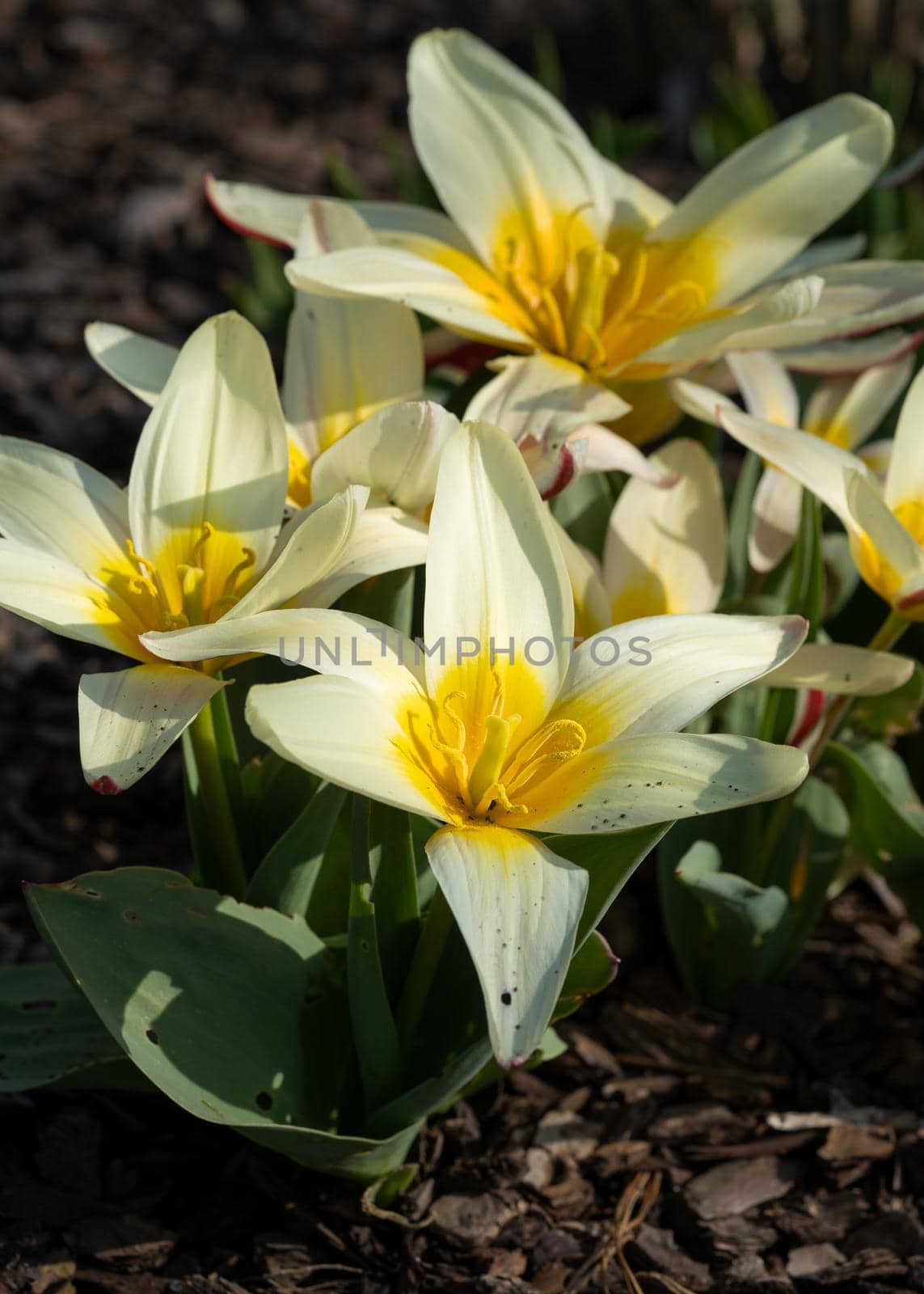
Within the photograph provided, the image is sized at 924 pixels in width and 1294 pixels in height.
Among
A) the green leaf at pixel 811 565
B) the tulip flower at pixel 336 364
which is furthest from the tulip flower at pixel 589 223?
the green leaf at pixel 811 565

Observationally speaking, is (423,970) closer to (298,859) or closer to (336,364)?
(298,859)

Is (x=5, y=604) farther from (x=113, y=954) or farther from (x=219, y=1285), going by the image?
(x=219, y=1285)

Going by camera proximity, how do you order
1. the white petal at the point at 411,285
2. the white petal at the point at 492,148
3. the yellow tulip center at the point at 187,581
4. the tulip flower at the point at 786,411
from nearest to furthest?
the yellow tulip center at the point at 187,581 < the white petal at the point at 411,285 < the tulip flower at the point at 786,411 < the white petal at the point at 492,148

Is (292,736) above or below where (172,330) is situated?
above

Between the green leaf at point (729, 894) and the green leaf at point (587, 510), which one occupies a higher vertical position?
the green leaf at point (587, 510)

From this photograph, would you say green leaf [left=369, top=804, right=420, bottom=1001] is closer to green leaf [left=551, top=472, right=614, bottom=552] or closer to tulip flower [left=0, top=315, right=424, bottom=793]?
tulip flower [left=0, top=315, right=424, bottom=793]

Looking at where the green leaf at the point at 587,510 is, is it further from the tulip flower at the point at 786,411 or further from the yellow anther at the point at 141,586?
the yellow anther at the point at 141,586

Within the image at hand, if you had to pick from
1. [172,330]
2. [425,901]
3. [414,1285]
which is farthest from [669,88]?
[414,1285]

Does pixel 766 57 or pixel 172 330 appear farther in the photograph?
pixel 766 57
